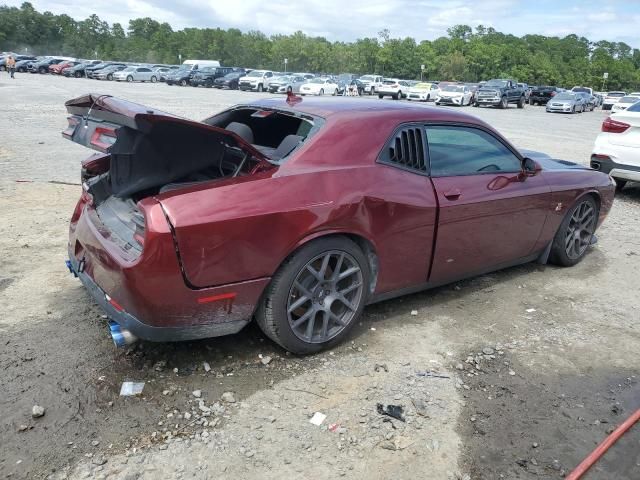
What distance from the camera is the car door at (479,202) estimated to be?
4.01 m

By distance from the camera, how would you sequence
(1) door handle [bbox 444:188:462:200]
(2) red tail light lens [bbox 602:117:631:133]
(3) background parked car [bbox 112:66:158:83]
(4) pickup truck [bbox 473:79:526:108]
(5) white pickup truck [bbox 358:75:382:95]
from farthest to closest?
1. (3) background parked car [bbox 112:66:158:83]
2. (5) white pickup truck [bbox 358:75:382:95]
3. (4) pickup truck [bbox 473:79:526:108]
4. (2) red tail light lens [bbox 602:117:631:133]
5. (1) door handle [bbox 444:188:462:200]

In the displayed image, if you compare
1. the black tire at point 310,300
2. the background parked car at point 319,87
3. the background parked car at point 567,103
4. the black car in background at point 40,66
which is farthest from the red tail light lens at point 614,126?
the black car in background at point 40,66

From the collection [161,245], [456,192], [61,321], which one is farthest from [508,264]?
[61,321]

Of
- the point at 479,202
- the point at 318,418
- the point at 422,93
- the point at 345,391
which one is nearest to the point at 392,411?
the point at 345,391

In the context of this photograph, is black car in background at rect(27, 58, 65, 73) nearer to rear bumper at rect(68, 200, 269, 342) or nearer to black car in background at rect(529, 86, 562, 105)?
black car in background at rect(529, 86, 562, 105)

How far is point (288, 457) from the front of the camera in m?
2.64

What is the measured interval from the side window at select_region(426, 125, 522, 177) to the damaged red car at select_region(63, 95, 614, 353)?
1 centimetres

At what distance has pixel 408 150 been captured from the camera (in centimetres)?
385

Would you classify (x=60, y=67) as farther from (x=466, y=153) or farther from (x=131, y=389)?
(x=131, y=389)

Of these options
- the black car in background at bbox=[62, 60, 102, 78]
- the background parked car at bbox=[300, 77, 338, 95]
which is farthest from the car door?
the black car in background at bbox=[62, 60, 102, 78]

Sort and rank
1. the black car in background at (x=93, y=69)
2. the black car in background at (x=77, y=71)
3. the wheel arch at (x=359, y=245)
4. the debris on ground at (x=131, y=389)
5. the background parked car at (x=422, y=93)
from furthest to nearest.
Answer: the black car in background at (x=77, y=71)
the black car in background at (x=93, y=69)
the background parked car at (x=422, y=93)
the wheel arch at (x=359, y=245)
the debris on ground at (x=131, y=389)

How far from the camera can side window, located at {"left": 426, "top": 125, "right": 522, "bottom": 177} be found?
4035 millimetres

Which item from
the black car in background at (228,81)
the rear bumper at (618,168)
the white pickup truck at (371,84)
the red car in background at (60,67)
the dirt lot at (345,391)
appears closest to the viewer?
the dirt lot at (345,391)

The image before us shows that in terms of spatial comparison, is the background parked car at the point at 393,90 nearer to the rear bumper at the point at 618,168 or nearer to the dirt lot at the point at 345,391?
the rear bumper at the point at 618,168
